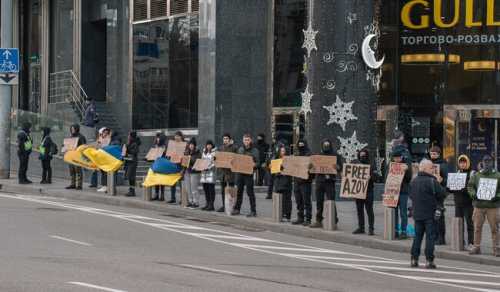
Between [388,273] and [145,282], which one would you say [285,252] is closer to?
[388,273]

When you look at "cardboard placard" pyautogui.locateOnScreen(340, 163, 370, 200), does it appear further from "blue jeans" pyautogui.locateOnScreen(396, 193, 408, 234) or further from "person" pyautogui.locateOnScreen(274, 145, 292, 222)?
"person" pyautogui.locateOnScreen(274, 145, 292, 222)

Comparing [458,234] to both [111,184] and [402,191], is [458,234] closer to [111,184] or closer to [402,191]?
[402,191]

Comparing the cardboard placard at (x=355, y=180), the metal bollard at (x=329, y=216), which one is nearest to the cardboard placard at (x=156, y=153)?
the metal bollard at (x=329, y=216)

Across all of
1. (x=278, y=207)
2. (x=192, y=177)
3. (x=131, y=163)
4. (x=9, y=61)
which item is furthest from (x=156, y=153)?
(x=9, y=61)

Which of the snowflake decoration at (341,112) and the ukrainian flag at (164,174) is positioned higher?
the snowflake decoration at (341,112)

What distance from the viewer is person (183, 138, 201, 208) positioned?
2645 cm

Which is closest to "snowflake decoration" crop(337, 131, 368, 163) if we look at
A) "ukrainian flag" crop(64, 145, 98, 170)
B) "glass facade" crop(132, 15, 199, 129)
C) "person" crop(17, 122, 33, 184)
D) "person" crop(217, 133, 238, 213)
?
"person" crop(217, 133, 238, 213)

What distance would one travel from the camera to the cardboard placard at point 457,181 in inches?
796

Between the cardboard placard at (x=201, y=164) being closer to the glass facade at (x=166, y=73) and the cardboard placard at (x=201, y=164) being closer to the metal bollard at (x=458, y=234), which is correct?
the metal bollard at (x=458, y=234)

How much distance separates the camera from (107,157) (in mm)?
29500

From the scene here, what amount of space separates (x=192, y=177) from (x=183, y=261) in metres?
9.89

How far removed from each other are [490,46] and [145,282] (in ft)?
67.5

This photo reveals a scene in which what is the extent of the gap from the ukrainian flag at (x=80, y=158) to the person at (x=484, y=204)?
42.8 feet

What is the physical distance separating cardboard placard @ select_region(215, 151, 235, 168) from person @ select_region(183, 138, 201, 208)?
1.11 metres
